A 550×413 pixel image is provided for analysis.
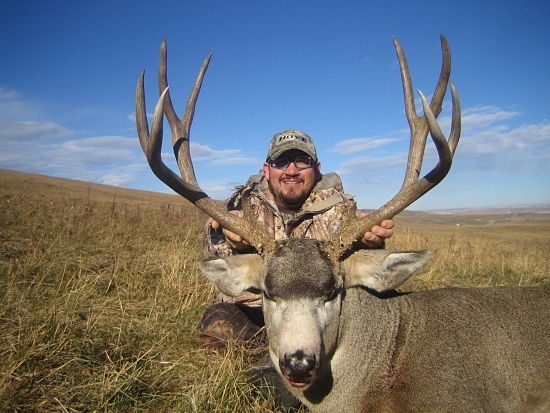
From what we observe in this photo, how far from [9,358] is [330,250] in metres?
2.84

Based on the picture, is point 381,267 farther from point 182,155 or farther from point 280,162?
point 280,162

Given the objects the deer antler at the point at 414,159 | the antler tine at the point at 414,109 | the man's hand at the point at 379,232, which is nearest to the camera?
the deer antler at the point at 414,159

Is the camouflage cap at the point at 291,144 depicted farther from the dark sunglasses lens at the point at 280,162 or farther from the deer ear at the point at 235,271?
the deer ear at the point at 235,271

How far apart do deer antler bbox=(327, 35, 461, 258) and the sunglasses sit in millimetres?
1901

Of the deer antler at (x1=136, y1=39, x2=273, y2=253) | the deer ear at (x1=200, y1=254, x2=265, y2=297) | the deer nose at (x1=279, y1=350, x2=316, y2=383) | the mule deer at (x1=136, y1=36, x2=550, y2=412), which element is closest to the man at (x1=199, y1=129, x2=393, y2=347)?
the deer antler at (x1=136, y1=39, x2=273, y2=253)

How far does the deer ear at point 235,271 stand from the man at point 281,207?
1.17 metres

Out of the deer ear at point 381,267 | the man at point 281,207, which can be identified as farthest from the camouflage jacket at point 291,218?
the deer ear at point 381,267

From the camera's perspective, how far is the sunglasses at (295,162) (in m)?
6.01

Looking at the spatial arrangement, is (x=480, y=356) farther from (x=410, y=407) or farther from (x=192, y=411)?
(x=192, y=411)

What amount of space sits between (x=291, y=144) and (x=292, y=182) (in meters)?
0.55

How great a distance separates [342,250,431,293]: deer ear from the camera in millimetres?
3568

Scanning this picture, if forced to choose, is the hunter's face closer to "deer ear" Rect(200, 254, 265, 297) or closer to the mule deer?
the mule deer

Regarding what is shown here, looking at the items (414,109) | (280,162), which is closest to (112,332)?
(280,162)

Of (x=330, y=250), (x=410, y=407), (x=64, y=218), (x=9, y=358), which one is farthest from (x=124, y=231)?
(x=410, y=407)
